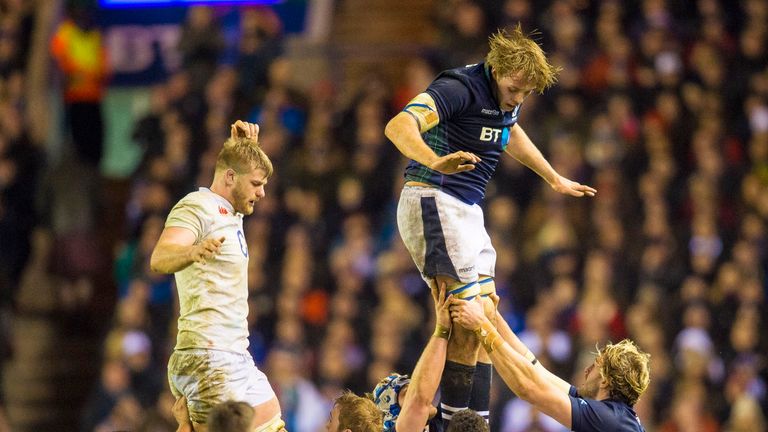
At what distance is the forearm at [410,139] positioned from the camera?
6.15m

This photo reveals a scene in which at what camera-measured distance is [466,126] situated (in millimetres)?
6734

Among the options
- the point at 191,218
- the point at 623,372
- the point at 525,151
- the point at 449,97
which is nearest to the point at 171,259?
the point at 191,218

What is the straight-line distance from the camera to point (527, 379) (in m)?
6.88

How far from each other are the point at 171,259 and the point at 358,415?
4.79 ft

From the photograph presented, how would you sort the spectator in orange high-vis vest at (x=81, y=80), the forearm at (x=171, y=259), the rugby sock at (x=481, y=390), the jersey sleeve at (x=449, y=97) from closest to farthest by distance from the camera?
the forearm at (x=171, y=259)
the jersey sleeve at (x=449, y=97)
the rugby sock at (x=481, y=390)
the spectator in orange high-vis vest at (x=81, y=80)

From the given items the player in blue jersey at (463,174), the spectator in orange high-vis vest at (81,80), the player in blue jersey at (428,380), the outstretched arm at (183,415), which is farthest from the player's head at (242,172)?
the spectator in orange high-vis vest at (81,80)

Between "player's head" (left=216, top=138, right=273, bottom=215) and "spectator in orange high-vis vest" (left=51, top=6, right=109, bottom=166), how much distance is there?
832 cm

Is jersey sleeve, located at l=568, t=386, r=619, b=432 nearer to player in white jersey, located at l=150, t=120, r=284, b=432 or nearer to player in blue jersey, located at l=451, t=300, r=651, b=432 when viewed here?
player in blue jersey, located at l=451, t=300, r=651, b=432

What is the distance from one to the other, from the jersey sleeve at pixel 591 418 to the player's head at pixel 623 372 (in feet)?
0.52

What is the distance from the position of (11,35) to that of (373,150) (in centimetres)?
460

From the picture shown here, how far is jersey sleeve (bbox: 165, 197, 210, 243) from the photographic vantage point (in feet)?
20.2

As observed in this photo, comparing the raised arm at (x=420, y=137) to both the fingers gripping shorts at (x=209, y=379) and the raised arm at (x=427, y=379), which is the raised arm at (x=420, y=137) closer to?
the raised arm at (x=427, y=379)

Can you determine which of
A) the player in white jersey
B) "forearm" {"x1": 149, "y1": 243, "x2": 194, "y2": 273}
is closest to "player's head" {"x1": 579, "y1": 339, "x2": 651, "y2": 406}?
the player in white jersey

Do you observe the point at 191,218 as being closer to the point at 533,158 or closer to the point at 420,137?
the point at 420,137
